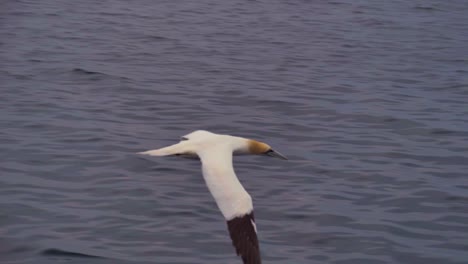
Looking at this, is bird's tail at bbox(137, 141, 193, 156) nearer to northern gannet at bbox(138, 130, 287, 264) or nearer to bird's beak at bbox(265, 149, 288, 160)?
northern gannet at bbox(138, 130, 287, 264)

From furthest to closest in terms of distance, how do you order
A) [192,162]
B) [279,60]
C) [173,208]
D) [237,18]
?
[237,18], [279,60], [192,162], [173,208]

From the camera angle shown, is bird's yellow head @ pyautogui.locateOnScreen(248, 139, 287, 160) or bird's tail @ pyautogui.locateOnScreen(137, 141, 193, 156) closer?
bird's tail @ pyautogui.locateOnScreen(137, 141, 193, 156)

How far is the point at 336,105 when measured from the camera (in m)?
14.7

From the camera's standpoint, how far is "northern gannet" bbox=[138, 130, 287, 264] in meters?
8.96

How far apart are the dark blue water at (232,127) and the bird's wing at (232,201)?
477mm

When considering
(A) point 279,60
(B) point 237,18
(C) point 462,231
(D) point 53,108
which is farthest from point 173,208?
(B) point 237,18

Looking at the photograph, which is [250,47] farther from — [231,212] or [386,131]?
[231,212]

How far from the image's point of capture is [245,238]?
8.97 metres

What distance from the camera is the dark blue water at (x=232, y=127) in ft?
32.6

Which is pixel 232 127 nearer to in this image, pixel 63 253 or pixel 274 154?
pixel 274 154

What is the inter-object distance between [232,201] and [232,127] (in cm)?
418

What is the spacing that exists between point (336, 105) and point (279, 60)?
315 centimetres

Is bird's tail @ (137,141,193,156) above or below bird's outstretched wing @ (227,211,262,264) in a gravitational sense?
above

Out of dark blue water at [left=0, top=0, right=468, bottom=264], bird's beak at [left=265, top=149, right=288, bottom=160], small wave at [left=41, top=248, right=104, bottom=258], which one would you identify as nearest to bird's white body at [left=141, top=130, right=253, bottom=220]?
bird's beak at [left=265, top=149, right=288, bottom=160]
